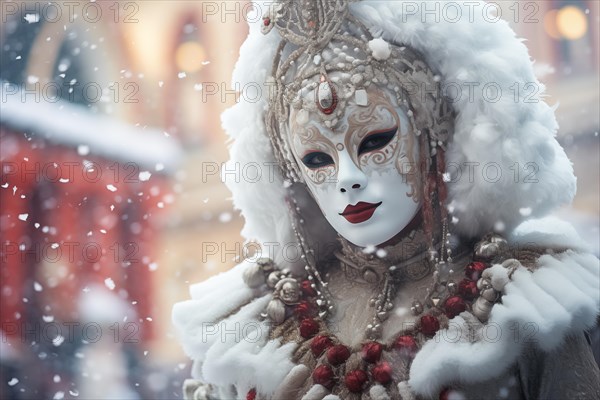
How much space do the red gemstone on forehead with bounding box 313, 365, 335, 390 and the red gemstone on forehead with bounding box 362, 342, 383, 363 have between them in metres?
0.06

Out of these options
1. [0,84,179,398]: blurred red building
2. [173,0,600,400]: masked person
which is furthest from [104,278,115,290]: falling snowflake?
[173,0,600,400]: masked person

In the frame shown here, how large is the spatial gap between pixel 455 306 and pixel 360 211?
0.22m

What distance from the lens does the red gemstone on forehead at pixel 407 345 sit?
127 centimetres

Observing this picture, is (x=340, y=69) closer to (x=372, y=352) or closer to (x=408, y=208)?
(x=408, y=208)

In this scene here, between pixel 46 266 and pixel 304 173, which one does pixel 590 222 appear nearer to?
pixel 304 173

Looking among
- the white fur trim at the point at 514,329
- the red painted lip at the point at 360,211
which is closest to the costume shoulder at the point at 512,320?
the white fur trim at the point at 514,329

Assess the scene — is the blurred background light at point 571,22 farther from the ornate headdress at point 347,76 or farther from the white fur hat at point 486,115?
the ornate headdress at point 347,76

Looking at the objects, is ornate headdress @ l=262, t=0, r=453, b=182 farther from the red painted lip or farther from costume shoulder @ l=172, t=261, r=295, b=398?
costume shoulder @ l=172, t=261, r=295, b=398

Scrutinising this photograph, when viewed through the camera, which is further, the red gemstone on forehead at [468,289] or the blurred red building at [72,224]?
the blurred red building at [72,224]

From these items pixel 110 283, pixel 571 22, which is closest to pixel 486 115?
pixel 571 22

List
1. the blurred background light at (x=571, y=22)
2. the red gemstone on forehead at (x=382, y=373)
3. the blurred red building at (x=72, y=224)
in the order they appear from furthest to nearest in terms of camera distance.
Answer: the blurred red building at (x=72, y=224) < the blurred background light at (x=571, y=22) < the red gemstone on forehead at (x=382, y=373)

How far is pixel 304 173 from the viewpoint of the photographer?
1.40m

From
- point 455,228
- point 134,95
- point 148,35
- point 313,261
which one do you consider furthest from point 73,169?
point 455,228

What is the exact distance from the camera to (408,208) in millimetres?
1332
